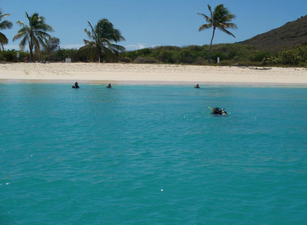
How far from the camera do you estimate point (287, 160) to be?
8.57 metres

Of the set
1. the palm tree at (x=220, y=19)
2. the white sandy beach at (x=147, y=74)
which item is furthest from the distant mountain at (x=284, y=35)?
the white sandy beach at (x=147, y=74)

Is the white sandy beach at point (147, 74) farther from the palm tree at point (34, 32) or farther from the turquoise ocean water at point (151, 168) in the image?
the turquoise ocean water at point (151, 168)

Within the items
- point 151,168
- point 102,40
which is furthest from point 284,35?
point 151,168

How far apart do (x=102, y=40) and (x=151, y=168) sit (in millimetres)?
35584

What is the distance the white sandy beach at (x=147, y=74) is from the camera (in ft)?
104

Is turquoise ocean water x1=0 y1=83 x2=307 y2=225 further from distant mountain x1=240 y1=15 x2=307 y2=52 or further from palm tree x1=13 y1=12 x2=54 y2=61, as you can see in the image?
distant mountain x1=240 y1=15 x2=307 y2=52

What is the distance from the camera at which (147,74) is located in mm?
34031

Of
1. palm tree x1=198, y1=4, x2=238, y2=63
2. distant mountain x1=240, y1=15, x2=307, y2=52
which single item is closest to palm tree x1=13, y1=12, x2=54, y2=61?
palm tree x1=198, y1=4, x2=238, y2=63

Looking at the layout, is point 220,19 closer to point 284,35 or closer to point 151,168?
point 151,168

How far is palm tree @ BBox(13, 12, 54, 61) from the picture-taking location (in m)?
39.4

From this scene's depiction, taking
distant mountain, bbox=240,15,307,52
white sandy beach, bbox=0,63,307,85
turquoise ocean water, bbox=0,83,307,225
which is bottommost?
turquoise ocean water, bbox=0,83,307,225

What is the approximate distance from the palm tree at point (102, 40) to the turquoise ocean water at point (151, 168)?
26914mm

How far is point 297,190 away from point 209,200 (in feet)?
6.20

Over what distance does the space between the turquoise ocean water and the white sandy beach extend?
55.2 feet
